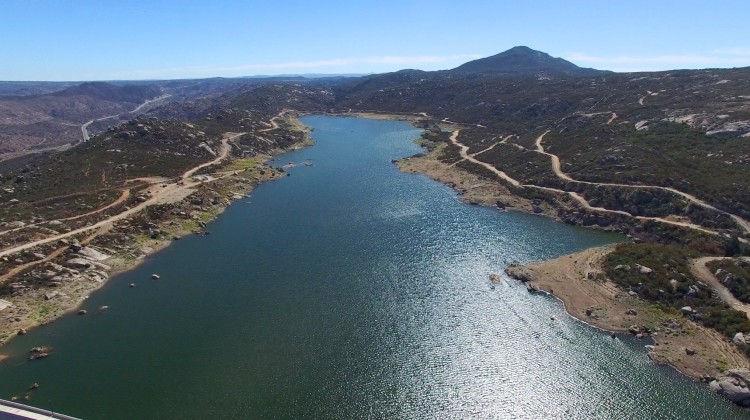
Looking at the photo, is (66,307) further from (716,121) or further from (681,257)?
(716,121)

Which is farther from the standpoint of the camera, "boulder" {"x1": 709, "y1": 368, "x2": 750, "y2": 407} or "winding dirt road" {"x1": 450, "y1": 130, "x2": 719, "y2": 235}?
"winding dirt road" {"x1": 450, "y1": 130, "x2": 719, "y2": 235}

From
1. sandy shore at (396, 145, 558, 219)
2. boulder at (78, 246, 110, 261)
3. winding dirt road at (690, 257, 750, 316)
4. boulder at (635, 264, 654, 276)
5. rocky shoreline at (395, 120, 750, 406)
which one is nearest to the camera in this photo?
rocky shoreline at (395, 120, 750, 406)

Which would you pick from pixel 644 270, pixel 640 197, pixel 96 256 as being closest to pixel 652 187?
pixel 640 197

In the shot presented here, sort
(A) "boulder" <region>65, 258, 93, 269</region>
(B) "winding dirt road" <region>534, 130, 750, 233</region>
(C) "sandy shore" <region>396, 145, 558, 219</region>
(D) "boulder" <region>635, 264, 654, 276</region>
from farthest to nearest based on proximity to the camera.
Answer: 1. (C) "sandy shore" <region>396, 145, 558, 219</region>
2. (B) "winding dirt road" <region>534, 130, 750, 233</region>
3. (A) "boulder" <region>65, 258, 93, 269</region>
4. (D) "boulder" <region>635, 264, 654, 276</region>

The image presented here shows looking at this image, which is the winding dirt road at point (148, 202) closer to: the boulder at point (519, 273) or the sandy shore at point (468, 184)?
the sandy shore at point (468, 184)

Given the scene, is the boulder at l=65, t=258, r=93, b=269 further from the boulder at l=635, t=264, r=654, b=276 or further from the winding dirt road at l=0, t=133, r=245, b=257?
the boulder at l=635, t=264, r=654, b=276

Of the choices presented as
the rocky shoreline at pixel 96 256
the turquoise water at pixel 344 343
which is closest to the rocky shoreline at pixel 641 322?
the turquoise water at pixel 344 343

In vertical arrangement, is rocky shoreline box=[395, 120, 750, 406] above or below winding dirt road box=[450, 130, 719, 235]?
below

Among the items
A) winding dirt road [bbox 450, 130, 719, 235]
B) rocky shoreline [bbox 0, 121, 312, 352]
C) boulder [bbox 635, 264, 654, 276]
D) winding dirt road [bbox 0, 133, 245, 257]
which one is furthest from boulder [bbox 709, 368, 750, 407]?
winding dirt road [bbox 0, 133, 245, 257]
